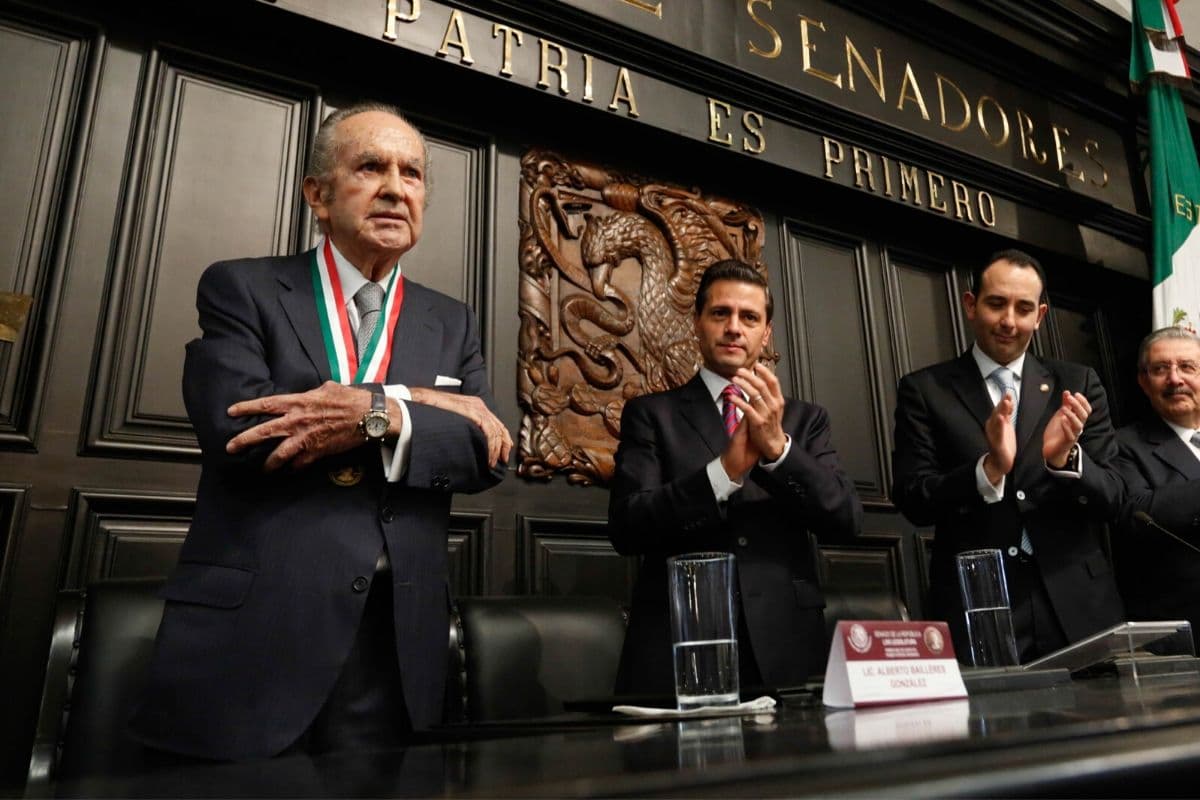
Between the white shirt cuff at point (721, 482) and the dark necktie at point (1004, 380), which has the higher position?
the dark necktie at point (1004, 380)

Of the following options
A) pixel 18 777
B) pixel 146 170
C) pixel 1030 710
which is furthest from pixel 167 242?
pixel 1030 710

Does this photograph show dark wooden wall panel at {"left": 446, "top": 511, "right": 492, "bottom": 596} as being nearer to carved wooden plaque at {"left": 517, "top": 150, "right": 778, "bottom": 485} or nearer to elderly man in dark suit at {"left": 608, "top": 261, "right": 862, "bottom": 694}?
carved wooden plaque at {"left": 517, "top": 150, "right": 778, "bottom": 485}

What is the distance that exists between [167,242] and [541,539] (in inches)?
57.6

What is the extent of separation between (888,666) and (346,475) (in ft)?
2.82

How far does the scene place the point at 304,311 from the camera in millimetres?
1577

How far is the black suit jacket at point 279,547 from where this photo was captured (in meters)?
1.28

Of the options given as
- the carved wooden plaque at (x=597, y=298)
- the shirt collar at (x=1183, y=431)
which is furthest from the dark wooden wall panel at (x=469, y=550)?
the shirt collar at (x=1183, y=431)

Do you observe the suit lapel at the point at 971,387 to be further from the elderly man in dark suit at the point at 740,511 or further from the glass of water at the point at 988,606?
the glass of water at the point at 988,606

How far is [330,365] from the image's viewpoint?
61.0 inches

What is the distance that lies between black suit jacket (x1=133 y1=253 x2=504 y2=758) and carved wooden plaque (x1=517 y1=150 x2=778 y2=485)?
60.8 inches

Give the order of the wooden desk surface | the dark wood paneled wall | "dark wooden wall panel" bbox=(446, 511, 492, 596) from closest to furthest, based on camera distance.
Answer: the wooden desk surface → the dark wood paneled wall → "dark wooden wall panel" bbox=(446, 511, 492, 596)

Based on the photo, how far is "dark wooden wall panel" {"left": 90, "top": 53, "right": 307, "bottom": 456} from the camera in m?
2.54

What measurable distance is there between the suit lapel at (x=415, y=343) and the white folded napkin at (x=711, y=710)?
0.75m

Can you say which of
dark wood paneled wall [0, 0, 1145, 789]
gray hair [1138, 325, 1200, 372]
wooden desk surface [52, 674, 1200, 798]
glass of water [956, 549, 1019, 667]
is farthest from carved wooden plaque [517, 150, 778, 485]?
wooden desk surface [52, 674, 1200, 798]
